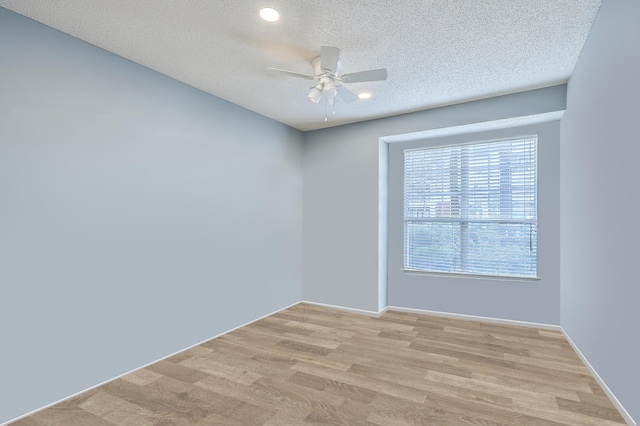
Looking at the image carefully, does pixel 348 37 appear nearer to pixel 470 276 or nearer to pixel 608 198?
pixel 608 198

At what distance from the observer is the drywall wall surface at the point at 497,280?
3.58 m

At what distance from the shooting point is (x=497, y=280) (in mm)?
3836

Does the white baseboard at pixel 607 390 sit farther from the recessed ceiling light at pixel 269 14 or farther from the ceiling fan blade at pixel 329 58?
the recessed ceiling light at pixel 269 14

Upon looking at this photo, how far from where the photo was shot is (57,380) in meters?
2.18

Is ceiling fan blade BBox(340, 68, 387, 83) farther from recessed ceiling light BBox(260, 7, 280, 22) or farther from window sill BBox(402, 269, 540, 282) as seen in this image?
window sill BBox(402, 269, 540, 282)

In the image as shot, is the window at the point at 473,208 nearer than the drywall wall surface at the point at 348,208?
Yes

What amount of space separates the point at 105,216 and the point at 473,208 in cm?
405

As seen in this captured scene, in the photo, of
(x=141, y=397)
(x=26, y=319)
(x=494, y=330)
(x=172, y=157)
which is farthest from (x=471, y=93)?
(x=26, y=319)

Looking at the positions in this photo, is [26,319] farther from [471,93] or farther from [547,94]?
[547,94]

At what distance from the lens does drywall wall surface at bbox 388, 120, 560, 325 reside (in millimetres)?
3576

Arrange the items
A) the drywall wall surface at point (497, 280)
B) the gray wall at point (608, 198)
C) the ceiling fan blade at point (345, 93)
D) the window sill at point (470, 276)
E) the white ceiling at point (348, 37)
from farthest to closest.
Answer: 1. the window sill at point (470, 276)
2. the drywall wall surface at point (497, 280)
3. the ceiling fan blade at point (345, 93)
4. the white ceiling at point (348, 37)
5. the gray wall at point (608, 198)

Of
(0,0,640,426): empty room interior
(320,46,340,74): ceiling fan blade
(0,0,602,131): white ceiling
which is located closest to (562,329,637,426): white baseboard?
(0,0,640,426): empty room interior

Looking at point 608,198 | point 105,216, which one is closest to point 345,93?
point 608,198

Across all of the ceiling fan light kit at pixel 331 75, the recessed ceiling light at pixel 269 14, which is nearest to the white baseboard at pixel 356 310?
the ceiling fan light kit at pixel 331 75
